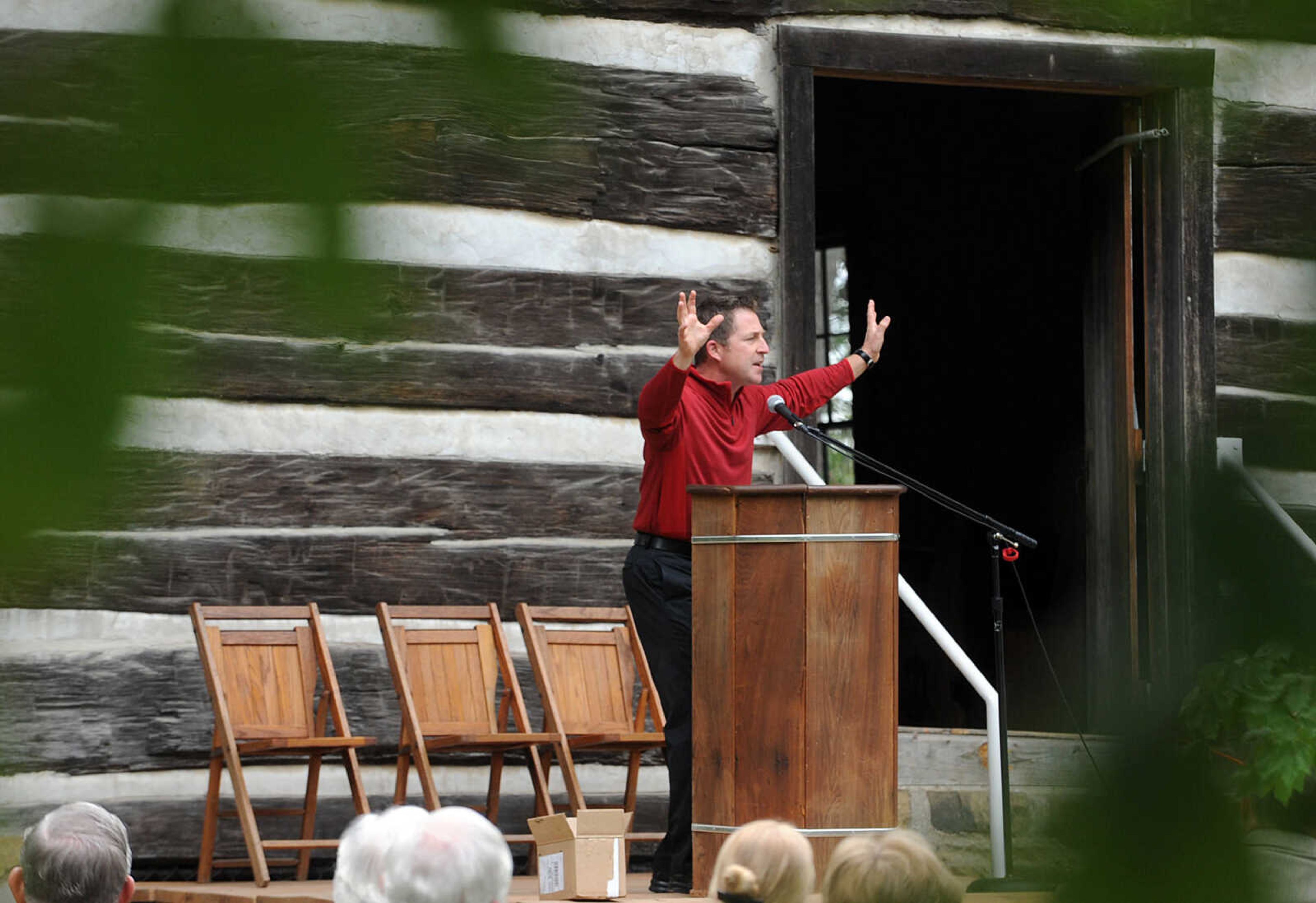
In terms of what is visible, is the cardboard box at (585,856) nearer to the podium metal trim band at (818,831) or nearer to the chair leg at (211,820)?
the podium metal trim band at (818,831)

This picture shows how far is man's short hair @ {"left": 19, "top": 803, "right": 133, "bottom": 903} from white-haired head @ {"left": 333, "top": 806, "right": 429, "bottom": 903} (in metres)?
0.46

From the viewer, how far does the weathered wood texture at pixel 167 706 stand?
4.85m

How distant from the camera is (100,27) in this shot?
0.50 metres

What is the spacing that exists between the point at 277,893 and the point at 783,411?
68.9 inches


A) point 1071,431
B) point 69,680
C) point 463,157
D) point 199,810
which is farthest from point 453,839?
point 1071,431

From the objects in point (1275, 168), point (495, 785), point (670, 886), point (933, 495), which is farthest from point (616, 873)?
point (1275, 168)

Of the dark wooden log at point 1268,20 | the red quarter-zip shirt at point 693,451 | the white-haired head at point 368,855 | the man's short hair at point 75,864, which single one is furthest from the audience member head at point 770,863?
the red quarter-zip shirt at point 693,451

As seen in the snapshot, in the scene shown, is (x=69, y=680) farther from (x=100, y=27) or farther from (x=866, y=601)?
(x=100, y=27)

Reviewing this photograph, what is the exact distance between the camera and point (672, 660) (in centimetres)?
461

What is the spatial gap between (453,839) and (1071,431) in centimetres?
684

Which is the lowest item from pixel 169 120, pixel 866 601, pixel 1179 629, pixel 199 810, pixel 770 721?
pixel 199 810

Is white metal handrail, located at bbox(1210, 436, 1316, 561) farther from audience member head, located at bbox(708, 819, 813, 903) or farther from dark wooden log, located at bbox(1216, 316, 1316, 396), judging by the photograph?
audience member head, located at bbox(708, 819, 813, 903)

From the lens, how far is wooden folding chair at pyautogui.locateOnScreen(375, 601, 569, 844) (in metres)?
4.97

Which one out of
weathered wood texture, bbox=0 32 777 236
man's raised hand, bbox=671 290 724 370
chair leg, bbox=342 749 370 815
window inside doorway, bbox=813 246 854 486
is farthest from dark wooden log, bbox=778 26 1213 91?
weathered wood texture, bbox=0 32 777 236
